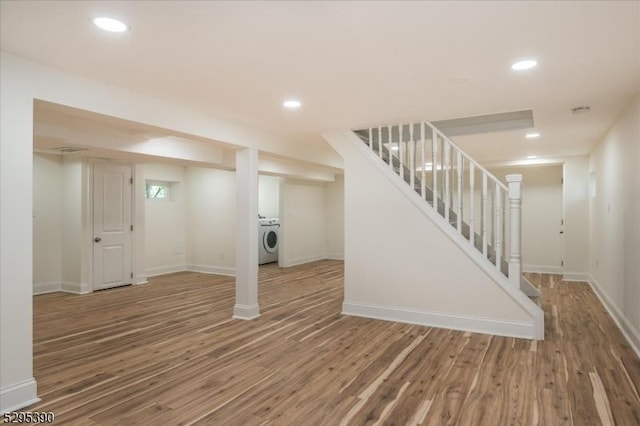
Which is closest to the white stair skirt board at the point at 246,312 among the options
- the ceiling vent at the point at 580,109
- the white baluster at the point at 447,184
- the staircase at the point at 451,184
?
the staircase at the point at 451,184

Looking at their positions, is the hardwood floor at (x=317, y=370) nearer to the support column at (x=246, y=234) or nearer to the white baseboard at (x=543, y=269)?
the support column at (x=246, y=234)

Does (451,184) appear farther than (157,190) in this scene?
No

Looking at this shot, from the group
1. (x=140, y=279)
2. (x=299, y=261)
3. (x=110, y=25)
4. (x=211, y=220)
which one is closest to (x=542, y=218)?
(x=299, y=261)

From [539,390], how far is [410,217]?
215 centimetres

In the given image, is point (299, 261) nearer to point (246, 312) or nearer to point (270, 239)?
point (270, 239)

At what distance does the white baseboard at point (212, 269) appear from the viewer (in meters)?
7.84

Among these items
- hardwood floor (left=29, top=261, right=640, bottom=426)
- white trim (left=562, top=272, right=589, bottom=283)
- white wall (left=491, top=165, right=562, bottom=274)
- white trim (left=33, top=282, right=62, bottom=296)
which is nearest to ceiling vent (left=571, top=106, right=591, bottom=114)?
hardwood floor (left=29, top=261, right=640, bottom=426)

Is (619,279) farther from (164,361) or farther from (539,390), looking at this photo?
(164,361)

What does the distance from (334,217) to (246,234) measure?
5.83 metres

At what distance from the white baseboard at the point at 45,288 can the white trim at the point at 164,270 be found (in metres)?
1.53

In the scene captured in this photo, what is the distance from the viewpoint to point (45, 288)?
6.17 metres

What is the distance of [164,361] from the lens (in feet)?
10.9

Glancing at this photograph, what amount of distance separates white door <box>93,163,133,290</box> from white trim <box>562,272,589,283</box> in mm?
7790

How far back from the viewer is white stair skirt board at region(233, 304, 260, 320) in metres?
4.62
